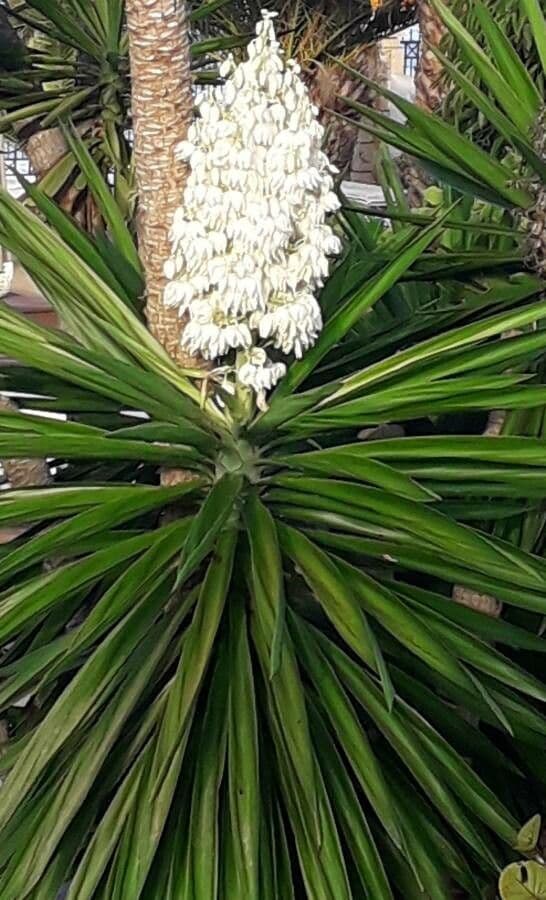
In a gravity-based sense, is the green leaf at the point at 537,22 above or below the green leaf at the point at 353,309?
above

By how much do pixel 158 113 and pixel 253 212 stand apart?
18 cm

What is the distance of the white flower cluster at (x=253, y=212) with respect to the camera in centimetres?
105

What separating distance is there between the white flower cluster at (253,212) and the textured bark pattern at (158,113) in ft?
0.15

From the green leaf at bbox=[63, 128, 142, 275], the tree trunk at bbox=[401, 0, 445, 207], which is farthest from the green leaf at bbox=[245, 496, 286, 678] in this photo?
the tree trunk at bbox=[401, 0, 445, 207]

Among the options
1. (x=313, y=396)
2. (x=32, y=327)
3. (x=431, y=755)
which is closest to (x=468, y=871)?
(x=431, y=755)

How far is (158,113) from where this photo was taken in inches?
44.6

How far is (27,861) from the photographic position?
1020 millimetres

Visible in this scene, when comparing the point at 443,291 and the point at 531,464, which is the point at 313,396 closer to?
the point at 531,464

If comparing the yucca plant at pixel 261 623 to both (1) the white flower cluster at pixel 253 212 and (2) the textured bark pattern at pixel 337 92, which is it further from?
(2) the textured bark pattern at pixel 337 92

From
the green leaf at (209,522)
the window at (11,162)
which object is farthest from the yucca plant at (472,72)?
the green leaf at (209,522)

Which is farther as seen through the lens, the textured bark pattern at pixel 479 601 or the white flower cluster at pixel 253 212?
the textured bark pattern at pixel 479 601

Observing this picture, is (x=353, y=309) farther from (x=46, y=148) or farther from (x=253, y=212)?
(x=46, y=148)

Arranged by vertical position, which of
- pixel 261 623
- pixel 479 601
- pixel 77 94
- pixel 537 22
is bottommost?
pixel 479 601

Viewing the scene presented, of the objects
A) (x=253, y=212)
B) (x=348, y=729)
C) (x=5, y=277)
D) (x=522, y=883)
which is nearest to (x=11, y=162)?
(x=5, y=277)
